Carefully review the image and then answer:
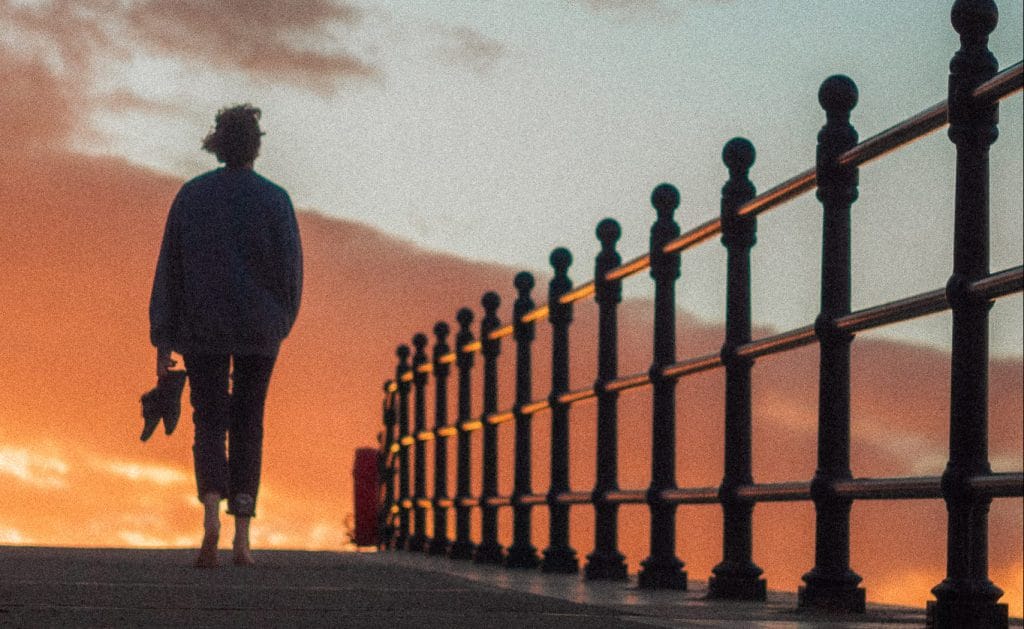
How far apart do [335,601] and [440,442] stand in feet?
22.6

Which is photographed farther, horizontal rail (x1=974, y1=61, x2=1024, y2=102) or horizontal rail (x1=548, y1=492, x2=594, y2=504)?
horizontal rail (x1=548, y1=492, x2=594, y2=504)

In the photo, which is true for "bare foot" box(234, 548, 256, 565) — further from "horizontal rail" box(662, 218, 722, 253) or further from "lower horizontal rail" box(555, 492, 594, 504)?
"horizontal rail" box(662, 218, 722, 253)

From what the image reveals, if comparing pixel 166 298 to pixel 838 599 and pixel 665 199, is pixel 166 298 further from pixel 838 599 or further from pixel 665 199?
pixel 838 599

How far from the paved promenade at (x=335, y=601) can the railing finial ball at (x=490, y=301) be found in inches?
136

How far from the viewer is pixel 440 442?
11938 millimetres

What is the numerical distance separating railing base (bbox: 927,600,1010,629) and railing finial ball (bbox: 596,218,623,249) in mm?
4069

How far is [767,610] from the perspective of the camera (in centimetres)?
529

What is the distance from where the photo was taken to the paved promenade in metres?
4.30

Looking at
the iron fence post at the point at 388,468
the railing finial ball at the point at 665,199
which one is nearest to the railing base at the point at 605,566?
the railing finial ball at the point at 665,199

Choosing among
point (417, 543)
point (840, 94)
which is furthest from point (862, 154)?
point (417, 543)

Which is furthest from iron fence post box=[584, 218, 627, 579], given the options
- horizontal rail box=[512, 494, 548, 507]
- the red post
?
the red post

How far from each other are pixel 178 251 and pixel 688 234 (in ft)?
7.10

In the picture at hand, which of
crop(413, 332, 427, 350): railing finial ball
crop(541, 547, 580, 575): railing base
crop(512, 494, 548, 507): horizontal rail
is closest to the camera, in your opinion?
crop(541, 547, 580, 575): railing base

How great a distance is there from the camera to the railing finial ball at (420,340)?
1325cm
